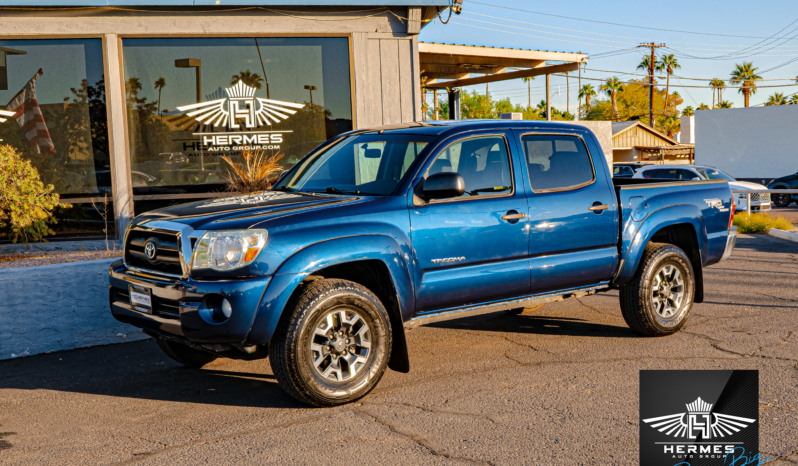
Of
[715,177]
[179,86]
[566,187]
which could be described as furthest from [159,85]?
[715,177]

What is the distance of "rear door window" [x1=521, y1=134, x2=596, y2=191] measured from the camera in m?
5.95

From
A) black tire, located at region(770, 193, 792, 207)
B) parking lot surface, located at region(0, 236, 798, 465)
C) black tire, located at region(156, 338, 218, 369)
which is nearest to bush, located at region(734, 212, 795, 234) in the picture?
parking lot surface, located at region(0, 236, 798, 465)

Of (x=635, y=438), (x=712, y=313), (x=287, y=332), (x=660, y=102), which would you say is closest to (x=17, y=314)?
(x=287, y=332)

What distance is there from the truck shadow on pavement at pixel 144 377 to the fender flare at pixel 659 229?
318cm

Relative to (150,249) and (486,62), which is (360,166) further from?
(486,62)

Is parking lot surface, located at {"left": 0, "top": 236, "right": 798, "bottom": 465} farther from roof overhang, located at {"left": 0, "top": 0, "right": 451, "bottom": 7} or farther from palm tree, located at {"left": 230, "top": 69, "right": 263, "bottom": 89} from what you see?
palm tree, located at {"left": 230, "top": 69, "right": 263, "bottom": 89}

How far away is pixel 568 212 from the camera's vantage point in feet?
19.5

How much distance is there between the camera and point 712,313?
25.1ft

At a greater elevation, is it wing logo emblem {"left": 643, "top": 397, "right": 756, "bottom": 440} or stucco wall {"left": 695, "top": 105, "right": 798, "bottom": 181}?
stucco wall {"left": 695, "top": 105, "right": 798, "bottom": 181}

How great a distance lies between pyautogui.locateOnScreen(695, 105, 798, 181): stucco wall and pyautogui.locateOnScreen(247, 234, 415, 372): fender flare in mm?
36532

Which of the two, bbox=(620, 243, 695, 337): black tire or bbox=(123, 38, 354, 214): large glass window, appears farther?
bbox=(123, 38, 354, 214): large glass window

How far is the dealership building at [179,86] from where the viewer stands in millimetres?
10438

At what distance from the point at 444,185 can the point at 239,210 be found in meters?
1.43

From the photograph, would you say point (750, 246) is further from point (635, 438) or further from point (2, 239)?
point (2, 239)
